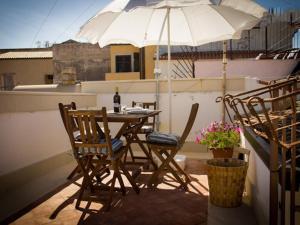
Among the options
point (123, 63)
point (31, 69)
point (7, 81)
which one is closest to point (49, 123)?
point (123, 63)

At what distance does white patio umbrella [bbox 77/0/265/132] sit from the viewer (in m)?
3.85

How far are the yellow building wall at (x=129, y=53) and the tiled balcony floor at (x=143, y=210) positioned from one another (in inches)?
510

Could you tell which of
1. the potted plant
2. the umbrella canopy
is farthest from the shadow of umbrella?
the umbrella canopy

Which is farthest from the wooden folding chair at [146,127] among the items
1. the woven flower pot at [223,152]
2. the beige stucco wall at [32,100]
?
the beige stucco wall at [32,100]

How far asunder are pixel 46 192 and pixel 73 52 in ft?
59.7

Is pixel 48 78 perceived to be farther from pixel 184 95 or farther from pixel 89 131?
pixel 89 131

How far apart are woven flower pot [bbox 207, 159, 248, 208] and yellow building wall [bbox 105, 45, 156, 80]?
1333 cm

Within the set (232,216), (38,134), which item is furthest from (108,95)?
(232,216)

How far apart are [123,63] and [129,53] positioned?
78cm

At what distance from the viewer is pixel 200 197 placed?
3.39 meters

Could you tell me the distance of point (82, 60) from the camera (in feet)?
67.2

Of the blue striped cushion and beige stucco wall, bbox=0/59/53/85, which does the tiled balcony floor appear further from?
beige stucco wall, bbox=0/59/53/85

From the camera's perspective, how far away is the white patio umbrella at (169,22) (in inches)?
152

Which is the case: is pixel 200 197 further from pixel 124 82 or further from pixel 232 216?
pixel 124 82
